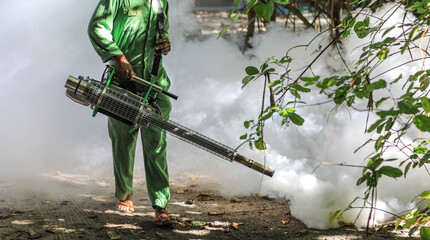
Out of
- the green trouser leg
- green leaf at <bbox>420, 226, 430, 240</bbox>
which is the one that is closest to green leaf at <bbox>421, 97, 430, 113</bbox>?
green leaf at <bbox>420, 226, 430, 240</bbox>

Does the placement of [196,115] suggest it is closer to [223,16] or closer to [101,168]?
[101,168]

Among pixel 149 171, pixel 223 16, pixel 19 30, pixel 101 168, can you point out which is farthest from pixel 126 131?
pixel 223 16

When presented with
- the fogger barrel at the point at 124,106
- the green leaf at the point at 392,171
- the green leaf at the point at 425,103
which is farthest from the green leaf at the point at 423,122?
the fogger barrel at the point at 124,106

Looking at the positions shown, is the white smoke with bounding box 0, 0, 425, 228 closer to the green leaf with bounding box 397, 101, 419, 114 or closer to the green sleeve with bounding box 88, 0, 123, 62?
the green sleeve with bounding box 88, 0, 123, 62

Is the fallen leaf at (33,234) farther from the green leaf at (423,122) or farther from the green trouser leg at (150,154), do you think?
the green leaf at (423,122)

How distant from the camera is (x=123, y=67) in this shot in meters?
3.11

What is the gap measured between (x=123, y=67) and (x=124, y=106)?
0.24 meters

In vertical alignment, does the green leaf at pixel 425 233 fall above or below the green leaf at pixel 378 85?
below

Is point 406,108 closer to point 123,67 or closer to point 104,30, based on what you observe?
point 123,67

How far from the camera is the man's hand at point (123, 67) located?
3109 mm

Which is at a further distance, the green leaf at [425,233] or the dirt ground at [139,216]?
the dirt ground at [139,216]

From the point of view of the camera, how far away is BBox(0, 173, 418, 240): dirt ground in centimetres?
316

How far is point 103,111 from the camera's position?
10.2 ft

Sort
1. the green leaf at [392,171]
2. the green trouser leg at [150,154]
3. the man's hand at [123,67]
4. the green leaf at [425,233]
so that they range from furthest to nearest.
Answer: the green trouser leg at [150,154] → the man's hand at [123,67] → the green leaf at [425,233] → the green leaf at [392,171]
